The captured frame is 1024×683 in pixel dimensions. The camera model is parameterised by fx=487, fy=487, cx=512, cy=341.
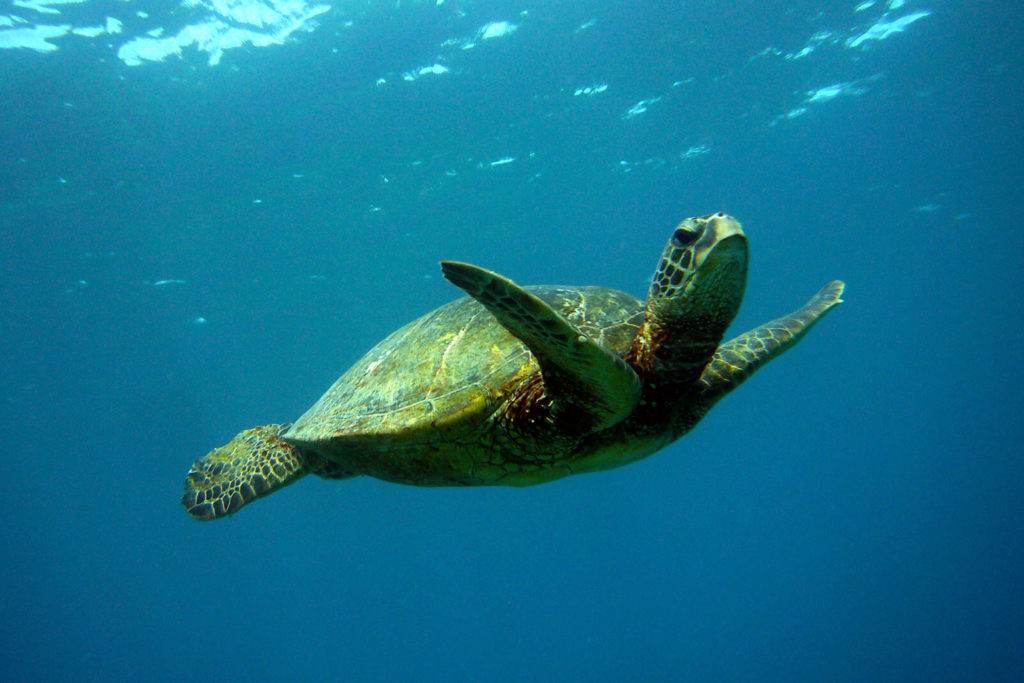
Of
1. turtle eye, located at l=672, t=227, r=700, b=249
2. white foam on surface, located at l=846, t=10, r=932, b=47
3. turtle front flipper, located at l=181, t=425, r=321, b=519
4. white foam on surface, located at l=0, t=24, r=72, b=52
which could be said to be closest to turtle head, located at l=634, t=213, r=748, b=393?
turtle eye, located at l=672, t=227, r=700, b=249

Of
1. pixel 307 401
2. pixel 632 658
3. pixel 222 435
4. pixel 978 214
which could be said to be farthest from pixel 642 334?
pixel 632 658

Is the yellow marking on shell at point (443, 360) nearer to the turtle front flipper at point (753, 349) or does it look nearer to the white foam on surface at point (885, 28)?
the turtle front flipper at point (753, 349)

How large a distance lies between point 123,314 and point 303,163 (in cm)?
1287

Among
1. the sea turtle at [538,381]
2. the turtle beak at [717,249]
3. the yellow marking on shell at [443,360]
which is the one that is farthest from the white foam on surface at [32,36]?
the turtle beak at [717,249]

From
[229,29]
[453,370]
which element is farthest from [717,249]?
[229,29]

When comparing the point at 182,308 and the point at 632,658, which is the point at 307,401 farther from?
the point at 632,658

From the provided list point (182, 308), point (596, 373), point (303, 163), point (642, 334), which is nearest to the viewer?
point (596, 373)

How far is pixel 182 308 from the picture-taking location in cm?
2333

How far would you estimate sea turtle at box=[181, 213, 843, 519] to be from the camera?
232cm

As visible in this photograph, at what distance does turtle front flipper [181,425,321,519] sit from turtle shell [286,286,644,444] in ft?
1.94

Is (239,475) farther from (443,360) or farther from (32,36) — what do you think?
(32,36)

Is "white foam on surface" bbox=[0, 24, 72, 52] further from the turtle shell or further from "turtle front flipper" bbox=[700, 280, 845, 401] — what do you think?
"turtle front flipper" bbox=[700, 280, 845, 401]

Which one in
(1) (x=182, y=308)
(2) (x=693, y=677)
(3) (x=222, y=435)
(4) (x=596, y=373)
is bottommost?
(2) (x=693, y=677)

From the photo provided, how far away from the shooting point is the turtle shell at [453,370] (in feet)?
10.2
